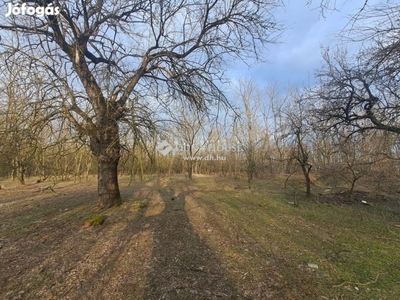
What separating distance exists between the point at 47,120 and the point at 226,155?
1651cm

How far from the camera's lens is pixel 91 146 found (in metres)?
5.13

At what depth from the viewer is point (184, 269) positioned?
8.98 feet

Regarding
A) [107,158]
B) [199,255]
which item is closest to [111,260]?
[199,255]

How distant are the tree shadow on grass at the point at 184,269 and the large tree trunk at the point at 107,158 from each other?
81.8 inches

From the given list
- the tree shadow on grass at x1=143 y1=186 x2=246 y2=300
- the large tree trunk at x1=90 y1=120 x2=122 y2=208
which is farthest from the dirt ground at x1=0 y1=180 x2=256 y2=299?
the large tree trunk at x1=90 y1=120 x2=122 y2=208

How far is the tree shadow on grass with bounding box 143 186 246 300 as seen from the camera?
2.27 metres

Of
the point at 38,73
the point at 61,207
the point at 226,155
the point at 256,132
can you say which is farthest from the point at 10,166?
the point at 256,132

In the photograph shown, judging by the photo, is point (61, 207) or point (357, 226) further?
point (61, 207)

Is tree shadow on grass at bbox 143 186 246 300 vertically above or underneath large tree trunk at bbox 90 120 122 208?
underneath

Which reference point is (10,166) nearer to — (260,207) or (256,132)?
(260,207)

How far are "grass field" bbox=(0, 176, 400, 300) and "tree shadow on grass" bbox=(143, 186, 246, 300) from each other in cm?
1

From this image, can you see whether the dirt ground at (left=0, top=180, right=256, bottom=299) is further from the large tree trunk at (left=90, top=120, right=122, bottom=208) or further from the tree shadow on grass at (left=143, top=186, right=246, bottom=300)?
the large tree trunk at (left=90, top=120, right=122, bottom=208)

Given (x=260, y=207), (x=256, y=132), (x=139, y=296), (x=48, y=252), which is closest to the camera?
(x=139, y=296)

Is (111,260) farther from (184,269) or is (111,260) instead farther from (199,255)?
(199,255)
